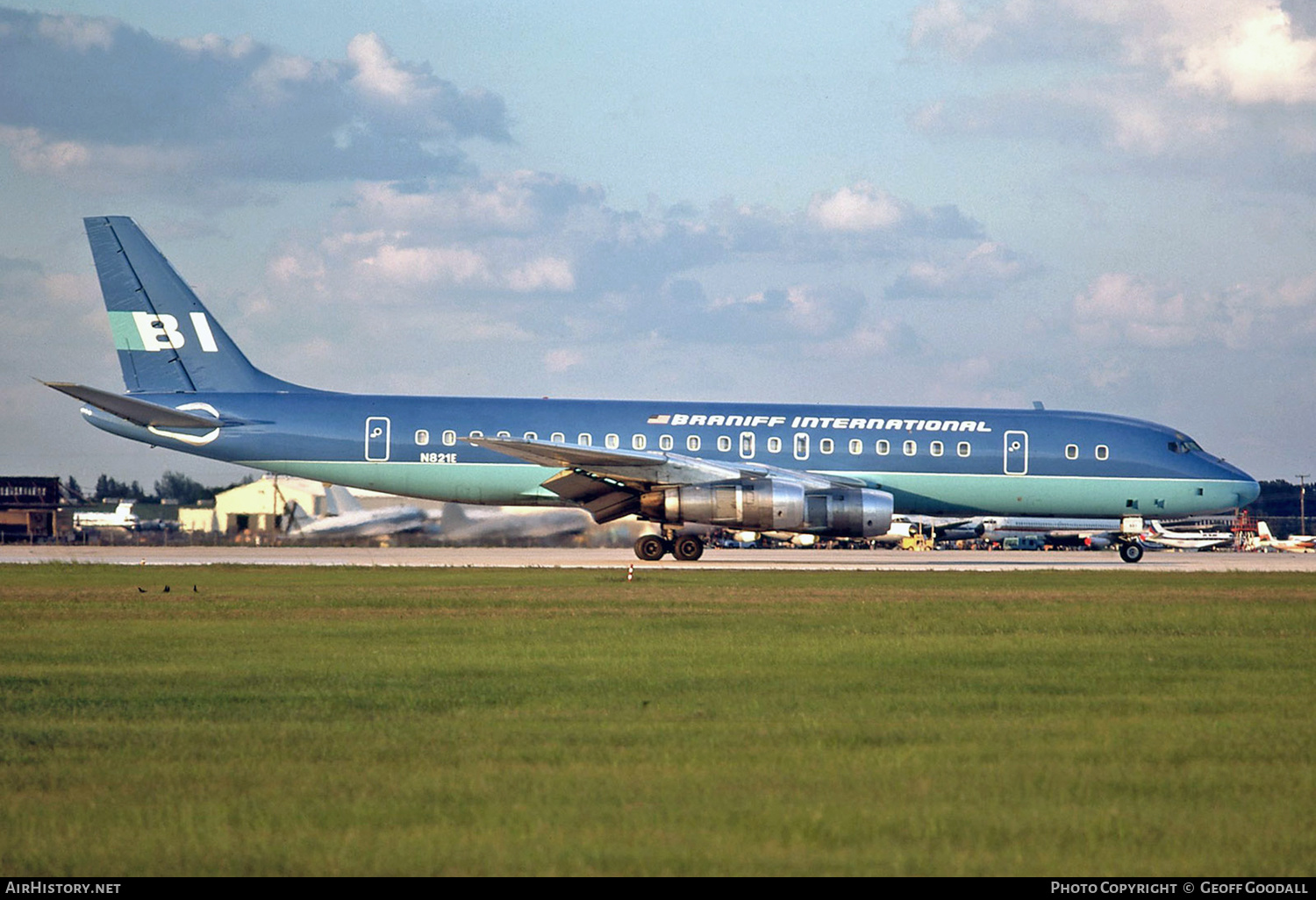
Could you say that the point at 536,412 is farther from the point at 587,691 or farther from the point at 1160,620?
the point at 587,691

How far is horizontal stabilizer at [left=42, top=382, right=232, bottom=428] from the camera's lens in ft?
100

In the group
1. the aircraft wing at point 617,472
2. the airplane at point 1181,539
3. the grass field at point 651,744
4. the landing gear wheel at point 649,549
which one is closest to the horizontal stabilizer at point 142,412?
the aircraft wing at point 617,472

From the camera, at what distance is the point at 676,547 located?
3275cm

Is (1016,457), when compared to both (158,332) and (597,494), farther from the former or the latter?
(158,332)

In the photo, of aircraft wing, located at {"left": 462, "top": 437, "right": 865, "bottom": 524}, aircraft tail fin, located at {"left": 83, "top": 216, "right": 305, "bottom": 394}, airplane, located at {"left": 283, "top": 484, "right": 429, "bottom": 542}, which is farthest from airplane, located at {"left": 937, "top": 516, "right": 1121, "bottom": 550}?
aircraft tail fin, located at {"left": 83, "top": 216, "right": 305, "bottom": 394}

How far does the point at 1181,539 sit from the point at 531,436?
143 feet

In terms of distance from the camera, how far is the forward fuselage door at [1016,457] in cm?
3331

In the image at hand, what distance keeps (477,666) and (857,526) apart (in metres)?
18.6

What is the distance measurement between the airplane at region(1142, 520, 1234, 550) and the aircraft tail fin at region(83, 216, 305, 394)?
46701mm

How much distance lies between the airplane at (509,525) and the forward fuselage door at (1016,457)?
12853 millimetres

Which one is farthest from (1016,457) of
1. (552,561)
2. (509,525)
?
(509,525)

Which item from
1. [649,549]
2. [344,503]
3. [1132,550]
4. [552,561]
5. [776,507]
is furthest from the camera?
[344,503]

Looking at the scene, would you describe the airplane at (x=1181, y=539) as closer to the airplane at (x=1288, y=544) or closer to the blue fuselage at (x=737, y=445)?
the airplane at (x=1288, y=544)
